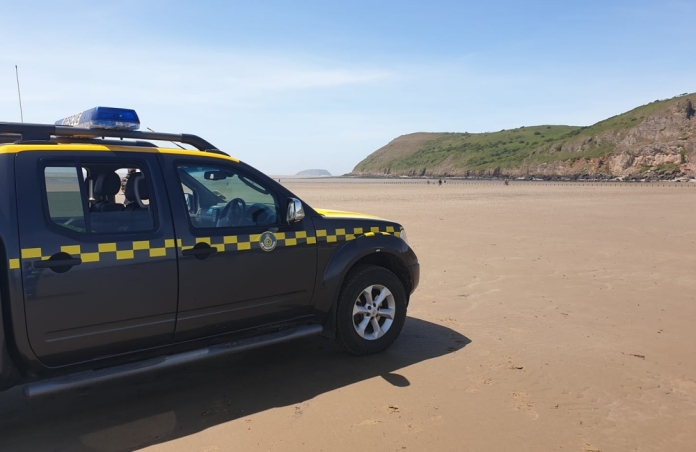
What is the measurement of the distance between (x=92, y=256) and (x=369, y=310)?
2.41 meters

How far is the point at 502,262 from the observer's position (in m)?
9.38

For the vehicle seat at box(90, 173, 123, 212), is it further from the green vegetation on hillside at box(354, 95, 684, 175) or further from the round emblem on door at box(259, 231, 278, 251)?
the green vegetation on hillside at box(354, 95, 684, 175)

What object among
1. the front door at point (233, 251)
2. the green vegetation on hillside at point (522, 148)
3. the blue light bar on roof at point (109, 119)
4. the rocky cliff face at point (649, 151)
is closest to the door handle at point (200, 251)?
the front door at point (233, 251)

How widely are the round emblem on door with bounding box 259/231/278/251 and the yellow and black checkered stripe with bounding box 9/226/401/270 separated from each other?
0.03 m

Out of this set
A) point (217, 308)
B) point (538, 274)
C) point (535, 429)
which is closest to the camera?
point (535, 429)

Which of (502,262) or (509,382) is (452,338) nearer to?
(509,382)

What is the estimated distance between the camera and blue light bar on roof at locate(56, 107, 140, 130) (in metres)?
3.92

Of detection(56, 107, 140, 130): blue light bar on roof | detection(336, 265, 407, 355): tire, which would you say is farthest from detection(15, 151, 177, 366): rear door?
detection(336, 265, 407, 355): tire

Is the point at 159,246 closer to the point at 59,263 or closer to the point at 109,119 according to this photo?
the point at 59,263

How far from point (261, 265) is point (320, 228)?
26.6 inches

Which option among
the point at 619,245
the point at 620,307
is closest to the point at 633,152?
the point at 619,245

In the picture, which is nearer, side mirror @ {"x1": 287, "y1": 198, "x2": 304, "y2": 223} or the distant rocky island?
side mirror @ {"x1": 287, "y1": 198, "x2": 304, "y2": 223}

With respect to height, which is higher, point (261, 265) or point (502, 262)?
point (261, 265)

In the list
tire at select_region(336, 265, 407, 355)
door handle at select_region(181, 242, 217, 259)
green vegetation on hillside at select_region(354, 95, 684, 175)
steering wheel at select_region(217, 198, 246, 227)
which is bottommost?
tire at select_region(336, 265, 407, 355)
